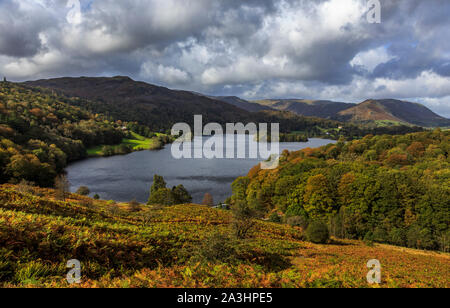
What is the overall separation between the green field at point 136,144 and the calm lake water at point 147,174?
13699 mm

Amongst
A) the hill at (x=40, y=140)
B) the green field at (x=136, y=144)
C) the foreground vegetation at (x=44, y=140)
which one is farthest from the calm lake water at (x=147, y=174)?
the green field at (x=136, y=144)

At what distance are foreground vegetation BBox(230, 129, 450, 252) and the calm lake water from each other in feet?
59.3

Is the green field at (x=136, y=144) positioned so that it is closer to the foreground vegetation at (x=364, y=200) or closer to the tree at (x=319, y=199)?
the foreground vegetation at (x=364, y=200)

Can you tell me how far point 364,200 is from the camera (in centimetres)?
4125

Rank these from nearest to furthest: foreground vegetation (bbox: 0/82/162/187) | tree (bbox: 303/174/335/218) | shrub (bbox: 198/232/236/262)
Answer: shrub (bbox: 198/232/236/262) → tree (bbox: 303/174/335/218) → foreground vegetation (bbox: 0/82/162/187)

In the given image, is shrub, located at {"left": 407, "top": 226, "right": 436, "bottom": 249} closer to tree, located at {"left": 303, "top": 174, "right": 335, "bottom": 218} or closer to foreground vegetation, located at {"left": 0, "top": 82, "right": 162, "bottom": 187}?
tree, located at {"left": 303, "top": 174, "right": 335, "bottom": 218}

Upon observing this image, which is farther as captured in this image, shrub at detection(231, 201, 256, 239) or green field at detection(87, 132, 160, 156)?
green field at detection(87, 132, 160, 156)

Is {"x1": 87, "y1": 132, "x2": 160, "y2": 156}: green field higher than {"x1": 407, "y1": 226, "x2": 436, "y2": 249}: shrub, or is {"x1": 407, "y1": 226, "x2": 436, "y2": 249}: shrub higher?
{"x1": 87, "y1": 132, "x2": 160, "y2": 156}: green field

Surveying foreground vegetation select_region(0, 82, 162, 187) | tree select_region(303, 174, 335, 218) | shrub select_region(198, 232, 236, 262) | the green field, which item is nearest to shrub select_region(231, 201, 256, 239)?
shrub select_region(198, 232, 236, 262)

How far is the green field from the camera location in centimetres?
11664

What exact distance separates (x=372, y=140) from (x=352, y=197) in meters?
59.7

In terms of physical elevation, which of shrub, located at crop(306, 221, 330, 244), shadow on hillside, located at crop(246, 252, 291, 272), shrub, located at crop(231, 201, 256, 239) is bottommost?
shrub, located at crop(306, 221, 330, 244)

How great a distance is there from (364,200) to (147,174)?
208 ft

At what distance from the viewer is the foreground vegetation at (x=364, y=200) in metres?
36.6
